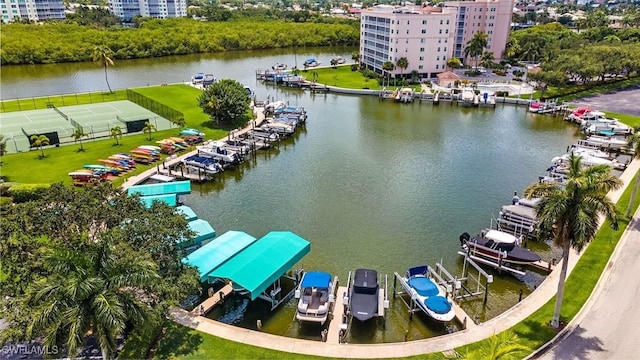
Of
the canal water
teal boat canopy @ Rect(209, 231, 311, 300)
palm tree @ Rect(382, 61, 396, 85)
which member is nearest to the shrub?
the canal water

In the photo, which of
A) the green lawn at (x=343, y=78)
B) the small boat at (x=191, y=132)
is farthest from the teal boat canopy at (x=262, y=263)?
the green lawn at (x=343, y=78)

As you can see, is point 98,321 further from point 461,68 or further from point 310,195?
point 461,68

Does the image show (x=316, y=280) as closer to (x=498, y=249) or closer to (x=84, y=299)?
(x=498, y=249)

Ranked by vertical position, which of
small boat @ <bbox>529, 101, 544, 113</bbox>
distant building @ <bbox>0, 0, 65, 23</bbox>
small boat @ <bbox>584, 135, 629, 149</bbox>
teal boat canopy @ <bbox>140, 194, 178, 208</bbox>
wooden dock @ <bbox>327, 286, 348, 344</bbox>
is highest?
distant building @ <bbox>0, 0, 65, 23</bbox>

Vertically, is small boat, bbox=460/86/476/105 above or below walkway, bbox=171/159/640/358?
above

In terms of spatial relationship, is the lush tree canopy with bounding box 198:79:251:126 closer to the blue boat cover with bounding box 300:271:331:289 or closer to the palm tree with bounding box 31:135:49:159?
the palm tree with bounding box 31:135:49:159

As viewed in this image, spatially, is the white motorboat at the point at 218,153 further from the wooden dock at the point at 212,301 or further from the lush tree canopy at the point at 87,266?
the wooden dock at the point at 212,301

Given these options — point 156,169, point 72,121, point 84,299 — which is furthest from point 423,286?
point 72,121
